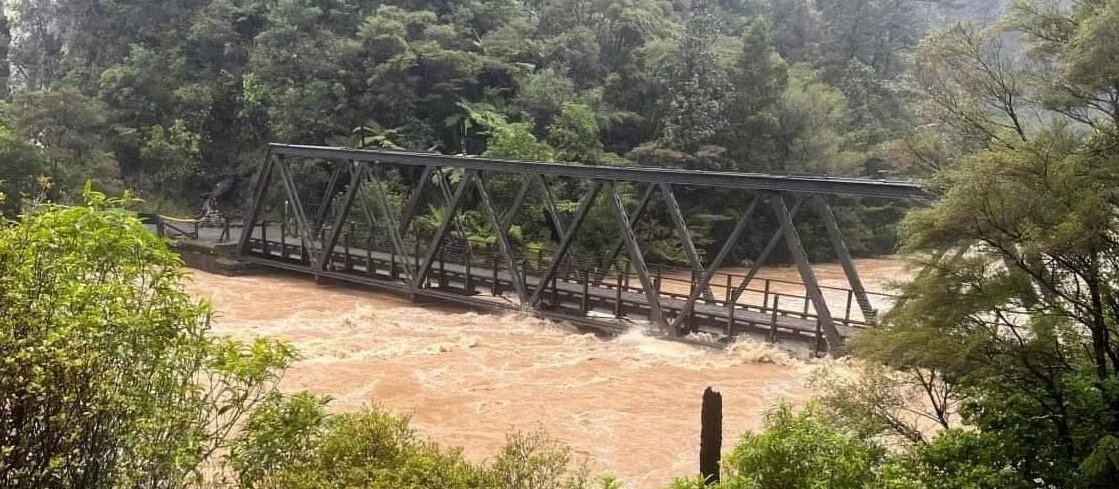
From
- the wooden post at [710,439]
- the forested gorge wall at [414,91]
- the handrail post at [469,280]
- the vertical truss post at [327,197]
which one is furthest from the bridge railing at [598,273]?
the wooden post at [710,439]

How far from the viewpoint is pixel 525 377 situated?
15141 millimetres

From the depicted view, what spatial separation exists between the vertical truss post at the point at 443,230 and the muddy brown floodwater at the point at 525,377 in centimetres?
80

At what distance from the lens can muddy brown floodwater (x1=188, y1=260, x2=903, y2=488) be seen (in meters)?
12.1

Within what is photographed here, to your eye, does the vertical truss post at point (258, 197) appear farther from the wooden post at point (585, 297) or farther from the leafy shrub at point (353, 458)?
the leafy shrub at point (353, 458)

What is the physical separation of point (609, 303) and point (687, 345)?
249cm

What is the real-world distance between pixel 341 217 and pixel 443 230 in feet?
11.0

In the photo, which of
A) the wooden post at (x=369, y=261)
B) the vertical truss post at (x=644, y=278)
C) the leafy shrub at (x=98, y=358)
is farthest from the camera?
the wooden post at (x=369, y=261)

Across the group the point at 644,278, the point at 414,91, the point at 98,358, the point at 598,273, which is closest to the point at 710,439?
the point at 98,358

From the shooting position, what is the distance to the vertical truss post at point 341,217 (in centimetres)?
2123

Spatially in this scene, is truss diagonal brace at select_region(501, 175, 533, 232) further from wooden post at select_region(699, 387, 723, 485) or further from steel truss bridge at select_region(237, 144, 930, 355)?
wooden post at select_region(699, 387, 723, 485)

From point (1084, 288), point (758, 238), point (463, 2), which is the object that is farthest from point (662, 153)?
point (1084, 288)

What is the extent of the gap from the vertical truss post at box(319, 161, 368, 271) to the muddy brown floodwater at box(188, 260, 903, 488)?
2017 millimetres

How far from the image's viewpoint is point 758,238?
114ft

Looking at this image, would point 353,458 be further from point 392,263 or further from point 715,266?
point 392,263
